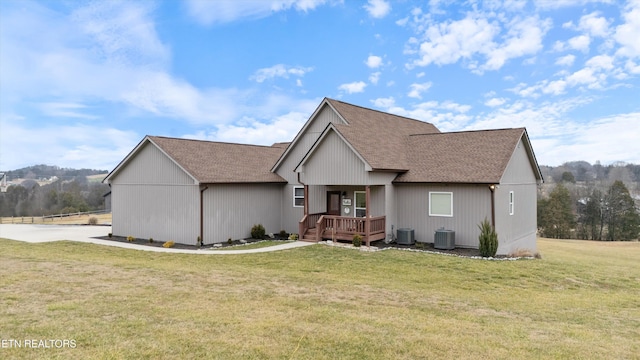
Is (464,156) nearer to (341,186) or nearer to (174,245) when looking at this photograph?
(341,186)

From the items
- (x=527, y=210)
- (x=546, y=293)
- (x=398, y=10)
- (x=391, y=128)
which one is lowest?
(x=546, y=293)

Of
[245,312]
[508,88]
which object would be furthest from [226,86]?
[245,312]

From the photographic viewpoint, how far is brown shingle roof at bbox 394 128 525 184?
18516mm

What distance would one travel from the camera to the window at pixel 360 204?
2097 cm

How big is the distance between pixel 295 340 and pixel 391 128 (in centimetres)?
1962

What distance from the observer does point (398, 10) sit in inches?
784

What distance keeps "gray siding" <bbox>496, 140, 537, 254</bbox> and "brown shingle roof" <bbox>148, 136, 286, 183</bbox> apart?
1183 centimetres

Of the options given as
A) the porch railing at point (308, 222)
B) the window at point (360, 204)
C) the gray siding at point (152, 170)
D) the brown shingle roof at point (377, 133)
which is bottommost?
the porch railing at point (308, 222)

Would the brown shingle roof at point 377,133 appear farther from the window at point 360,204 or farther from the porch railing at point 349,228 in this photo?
the porch railing at point 349,228

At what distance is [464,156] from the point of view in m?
Answer: 20.1

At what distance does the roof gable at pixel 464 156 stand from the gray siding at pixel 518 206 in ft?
2.50

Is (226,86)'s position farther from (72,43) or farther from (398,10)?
(398,10)

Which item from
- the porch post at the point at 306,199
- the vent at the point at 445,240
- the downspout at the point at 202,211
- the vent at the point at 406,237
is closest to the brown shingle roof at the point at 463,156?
the vent at the point at 445,240

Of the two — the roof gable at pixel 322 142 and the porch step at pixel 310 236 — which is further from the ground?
the roof gable at pixel 322 142
